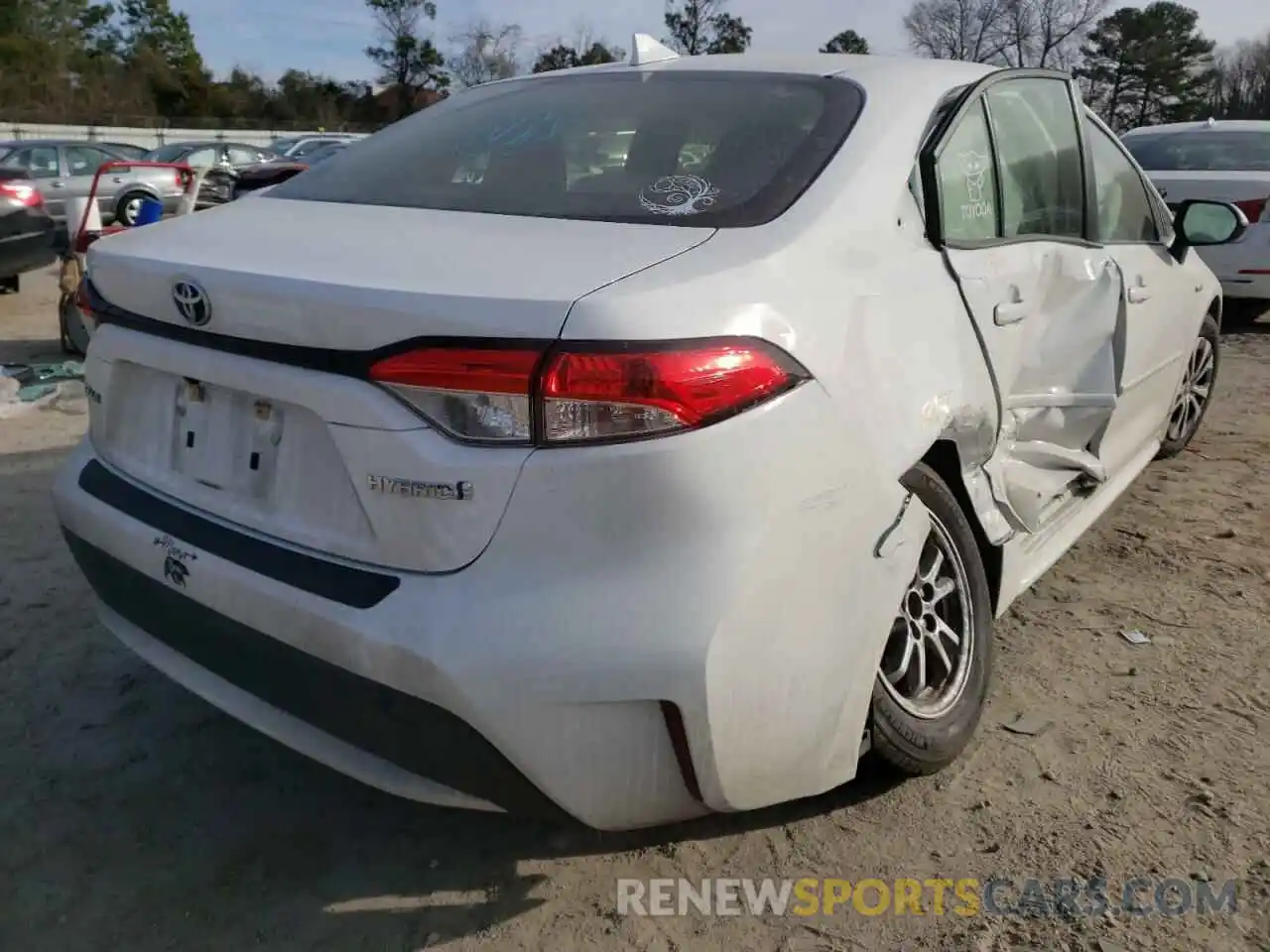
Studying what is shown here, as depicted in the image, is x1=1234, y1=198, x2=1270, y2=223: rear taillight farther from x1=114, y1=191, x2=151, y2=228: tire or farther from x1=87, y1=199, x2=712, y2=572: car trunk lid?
x1=114, y1=191, x2=151, y2=228: tire

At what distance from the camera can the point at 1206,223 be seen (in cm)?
390

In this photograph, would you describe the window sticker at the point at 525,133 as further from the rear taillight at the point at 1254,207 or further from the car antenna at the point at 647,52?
the rear taillight at the point at 1254,207

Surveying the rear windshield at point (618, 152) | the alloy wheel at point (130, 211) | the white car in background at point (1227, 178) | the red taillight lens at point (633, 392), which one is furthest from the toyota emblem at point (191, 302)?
the alloy wheel at point (130, 211)

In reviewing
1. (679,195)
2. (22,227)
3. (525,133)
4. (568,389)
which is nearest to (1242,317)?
(525,133)

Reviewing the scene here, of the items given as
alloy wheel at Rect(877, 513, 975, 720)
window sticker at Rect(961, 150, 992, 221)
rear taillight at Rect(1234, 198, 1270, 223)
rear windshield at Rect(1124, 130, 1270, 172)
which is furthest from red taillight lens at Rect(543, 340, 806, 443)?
rear windshield at Rect(1124, 130, 1270, 172)

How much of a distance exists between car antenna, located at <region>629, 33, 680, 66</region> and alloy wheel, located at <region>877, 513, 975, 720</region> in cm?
150

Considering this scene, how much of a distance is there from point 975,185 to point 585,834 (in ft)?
5.76

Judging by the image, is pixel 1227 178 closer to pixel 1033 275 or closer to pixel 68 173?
pixel 1033 275

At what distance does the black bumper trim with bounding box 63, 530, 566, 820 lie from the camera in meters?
1.75

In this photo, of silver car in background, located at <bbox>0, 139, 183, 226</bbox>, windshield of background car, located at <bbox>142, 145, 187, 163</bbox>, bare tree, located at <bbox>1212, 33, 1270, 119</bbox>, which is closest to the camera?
silver car in background, located at <bbox>0, 139, 183, 226</bbox>

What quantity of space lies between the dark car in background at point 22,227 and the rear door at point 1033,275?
8473 millimetres

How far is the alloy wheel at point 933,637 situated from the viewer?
2.38 m

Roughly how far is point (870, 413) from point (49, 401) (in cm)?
536

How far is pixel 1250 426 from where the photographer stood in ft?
18.1
